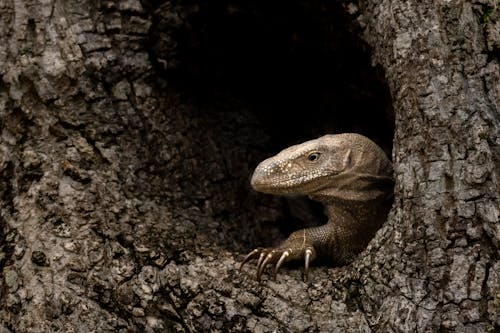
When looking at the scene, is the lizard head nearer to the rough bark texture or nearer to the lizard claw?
the lizard claw

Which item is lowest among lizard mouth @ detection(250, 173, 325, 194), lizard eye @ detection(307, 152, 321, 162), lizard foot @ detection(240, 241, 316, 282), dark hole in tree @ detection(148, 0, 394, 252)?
lizard foot @ detection(240, 241, 316, 282)

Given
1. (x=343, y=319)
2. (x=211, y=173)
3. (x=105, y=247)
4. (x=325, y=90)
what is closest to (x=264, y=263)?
(x=343, y=319)

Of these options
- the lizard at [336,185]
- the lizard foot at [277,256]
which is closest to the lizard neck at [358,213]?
the lizard at [336,185]

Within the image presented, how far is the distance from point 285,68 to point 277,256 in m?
1.97

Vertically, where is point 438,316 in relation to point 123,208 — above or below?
below

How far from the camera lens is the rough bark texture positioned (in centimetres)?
345

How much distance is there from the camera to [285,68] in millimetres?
5656

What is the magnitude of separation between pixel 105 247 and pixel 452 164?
171cm

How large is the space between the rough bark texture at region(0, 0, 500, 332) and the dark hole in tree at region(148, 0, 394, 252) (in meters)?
0.03

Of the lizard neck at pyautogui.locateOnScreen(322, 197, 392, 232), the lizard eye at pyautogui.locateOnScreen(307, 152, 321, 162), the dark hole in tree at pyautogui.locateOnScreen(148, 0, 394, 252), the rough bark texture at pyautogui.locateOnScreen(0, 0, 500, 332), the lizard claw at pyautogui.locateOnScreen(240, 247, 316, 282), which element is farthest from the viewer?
the dark hole in tree at pyautogui.locateOnScreen(148, 0, 394, 252)

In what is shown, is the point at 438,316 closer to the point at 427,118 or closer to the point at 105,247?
the point at 427,118

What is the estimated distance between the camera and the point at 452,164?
3.49 metres

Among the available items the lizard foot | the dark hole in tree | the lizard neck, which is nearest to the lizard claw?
the lizard foot

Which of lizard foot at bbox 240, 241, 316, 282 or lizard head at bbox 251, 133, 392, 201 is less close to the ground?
lizard head at bbox 251, 133, 392, 201
